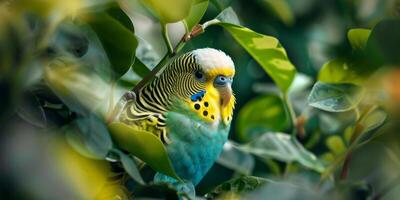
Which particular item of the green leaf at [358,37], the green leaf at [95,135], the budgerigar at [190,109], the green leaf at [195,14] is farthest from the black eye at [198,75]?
the green leaf at [95,135]

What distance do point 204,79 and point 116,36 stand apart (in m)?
0.31

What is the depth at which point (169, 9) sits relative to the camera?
67cm

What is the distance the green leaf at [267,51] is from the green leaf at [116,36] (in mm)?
204

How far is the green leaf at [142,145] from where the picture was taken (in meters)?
0.67

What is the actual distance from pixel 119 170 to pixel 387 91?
0.36m

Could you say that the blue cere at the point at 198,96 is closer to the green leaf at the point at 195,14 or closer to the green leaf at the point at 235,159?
the green leaf at the point at 195,14

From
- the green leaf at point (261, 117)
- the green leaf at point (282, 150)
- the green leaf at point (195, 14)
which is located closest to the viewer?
the green leaf at point (195, 14)

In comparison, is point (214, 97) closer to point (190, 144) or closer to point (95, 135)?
point (190, 144)

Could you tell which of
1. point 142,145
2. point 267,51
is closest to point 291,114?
point 267,51

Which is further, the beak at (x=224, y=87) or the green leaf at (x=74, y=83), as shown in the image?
the beak at (x=224, y=87)

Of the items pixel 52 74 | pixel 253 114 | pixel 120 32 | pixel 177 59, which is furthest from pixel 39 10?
pixel 253 114

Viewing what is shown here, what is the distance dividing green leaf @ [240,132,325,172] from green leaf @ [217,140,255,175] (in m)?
0.05

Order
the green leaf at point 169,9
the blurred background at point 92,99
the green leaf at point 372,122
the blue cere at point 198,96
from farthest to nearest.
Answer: the blue cere at point 198,96, the green leaf at point 372,122, the green leaf at point 169,9, the blurred background at point 92,99

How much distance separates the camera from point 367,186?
0.65 m
